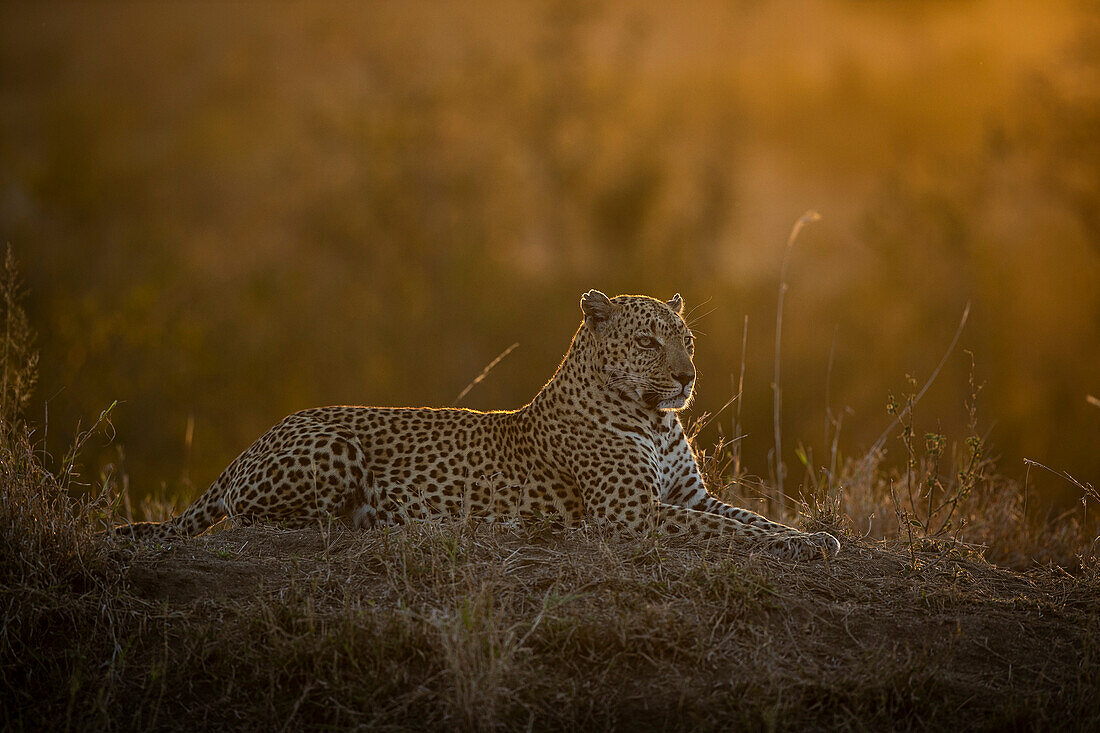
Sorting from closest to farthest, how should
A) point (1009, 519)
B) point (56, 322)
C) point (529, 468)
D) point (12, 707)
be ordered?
point (12, 707) → point (529, 468) → point (1009, 519) → point (56, 322)

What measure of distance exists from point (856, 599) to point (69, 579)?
12.1 ft

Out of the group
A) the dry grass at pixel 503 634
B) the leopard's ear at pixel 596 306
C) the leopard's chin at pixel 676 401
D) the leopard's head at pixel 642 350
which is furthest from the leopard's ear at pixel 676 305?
the dry grass at pixel 503 634

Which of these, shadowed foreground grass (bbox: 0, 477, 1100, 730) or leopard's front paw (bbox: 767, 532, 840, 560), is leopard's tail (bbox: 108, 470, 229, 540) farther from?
leopard's front paw (bbox: 767, 532, 840, 560)

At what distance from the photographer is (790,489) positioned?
11.3 m

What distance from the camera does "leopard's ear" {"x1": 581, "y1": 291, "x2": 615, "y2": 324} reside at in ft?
22.2

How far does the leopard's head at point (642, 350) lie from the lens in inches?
260

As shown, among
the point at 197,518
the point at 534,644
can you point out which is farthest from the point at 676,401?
the point at 197,518

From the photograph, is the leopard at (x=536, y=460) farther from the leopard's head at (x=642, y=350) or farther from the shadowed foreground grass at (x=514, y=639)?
the shadowed foreground grass at (x=514, y=639)

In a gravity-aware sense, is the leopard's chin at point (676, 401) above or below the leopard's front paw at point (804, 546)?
above

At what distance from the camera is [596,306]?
677 cm

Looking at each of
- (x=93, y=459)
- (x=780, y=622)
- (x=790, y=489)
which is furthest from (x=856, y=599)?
(x=93, y=459)

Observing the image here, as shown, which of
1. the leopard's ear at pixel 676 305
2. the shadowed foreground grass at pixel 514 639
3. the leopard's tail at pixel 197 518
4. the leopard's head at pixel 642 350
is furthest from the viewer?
the leopard's ear at pixel 676 305

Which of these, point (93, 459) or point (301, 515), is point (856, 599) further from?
point (93, 459)

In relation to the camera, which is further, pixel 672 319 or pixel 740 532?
pixel 672 319
